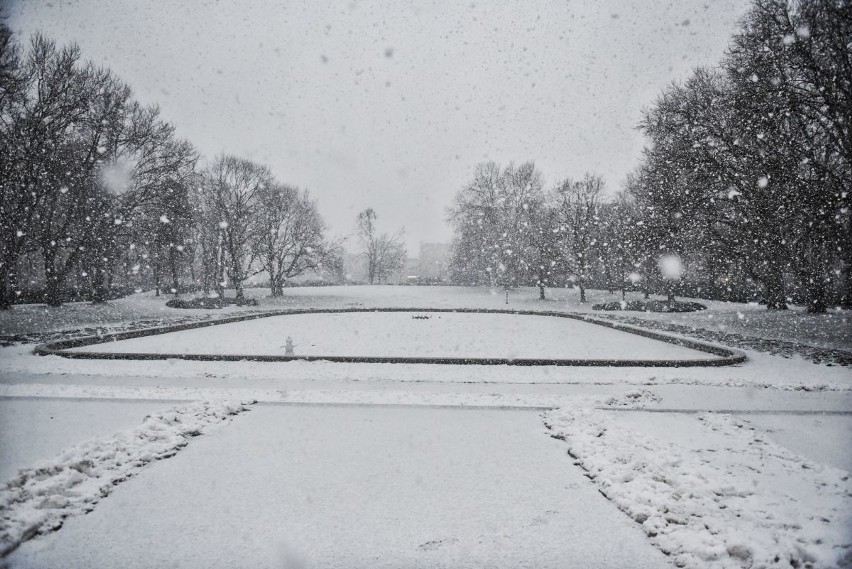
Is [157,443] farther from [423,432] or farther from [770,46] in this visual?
[770,46]

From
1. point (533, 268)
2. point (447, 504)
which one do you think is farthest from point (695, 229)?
point (447, 504)

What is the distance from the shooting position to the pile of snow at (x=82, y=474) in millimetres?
3602

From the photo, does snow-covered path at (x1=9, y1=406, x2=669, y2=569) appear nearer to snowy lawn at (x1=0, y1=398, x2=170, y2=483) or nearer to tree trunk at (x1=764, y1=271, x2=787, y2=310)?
snowy lawn at (x1=0, y1=398, x2=170, y2=483)

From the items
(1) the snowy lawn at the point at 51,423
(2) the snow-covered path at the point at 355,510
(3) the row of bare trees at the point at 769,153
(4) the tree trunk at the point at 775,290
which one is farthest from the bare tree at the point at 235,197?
(4) the tree trunk at the point at 775,290

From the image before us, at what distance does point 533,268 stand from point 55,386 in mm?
35242

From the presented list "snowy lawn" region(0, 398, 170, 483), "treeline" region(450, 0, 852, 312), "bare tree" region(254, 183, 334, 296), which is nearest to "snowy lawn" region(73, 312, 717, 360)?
"snowy lawn" region(0, 398, 170, 483)

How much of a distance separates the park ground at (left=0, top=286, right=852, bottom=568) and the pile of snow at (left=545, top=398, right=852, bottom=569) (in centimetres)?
2

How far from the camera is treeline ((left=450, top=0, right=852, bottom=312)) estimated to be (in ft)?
43.6

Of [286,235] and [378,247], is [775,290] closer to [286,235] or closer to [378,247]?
[286,235]

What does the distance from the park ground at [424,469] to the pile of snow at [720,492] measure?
0.02m

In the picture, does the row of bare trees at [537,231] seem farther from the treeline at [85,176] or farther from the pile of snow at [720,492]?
the pile of snow at [720,492]

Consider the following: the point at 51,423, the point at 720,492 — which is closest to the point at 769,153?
the point at 720,492

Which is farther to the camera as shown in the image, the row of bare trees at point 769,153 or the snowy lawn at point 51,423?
the row of bare trees at point 769,153

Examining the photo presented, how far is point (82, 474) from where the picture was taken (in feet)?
14.8
